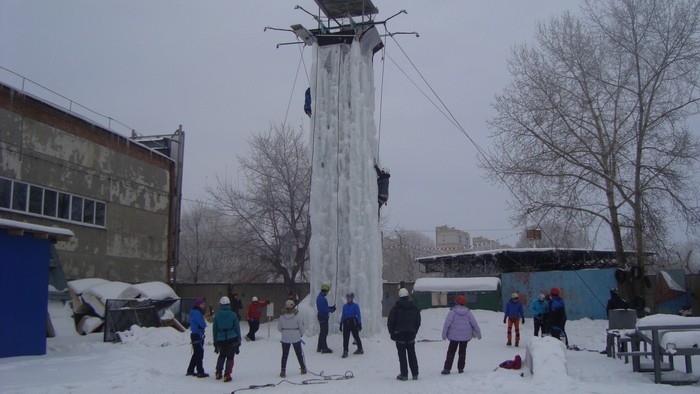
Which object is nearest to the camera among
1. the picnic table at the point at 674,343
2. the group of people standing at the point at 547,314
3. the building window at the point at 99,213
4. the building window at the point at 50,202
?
the picnic table at the point at 674,343

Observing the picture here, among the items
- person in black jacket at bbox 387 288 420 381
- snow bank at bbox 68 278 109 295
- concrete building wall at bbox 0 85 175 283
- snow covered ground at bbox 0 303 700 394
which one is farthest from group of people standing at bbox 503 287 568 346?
concrete building wall at bbox 0 85 175 283

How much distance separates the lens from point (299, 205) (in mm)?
34750

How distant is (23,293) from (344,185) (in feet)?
32.1

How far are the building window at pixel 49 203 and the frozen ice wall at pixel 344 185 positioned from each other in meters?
11.2

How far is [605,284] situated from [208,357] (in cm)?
1754

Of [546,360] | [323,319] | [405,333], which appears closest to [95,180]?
[323,319]

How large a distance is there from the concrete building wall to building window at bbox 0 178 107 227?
0.18 metres

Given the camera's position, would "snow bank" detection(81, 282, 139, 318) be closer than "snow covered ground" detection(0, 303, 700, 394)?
No

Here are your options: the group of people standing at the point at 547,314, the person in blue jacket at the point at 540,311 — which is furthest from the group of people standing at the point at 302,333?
the person in blue jacket at the point at 540,311

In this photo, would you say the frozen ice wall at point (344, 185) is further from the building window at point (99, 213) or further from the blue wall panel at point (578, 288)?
the building window at point (99, 213)

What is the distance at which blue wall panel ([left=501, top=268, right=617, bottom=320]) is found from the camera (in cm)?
2662

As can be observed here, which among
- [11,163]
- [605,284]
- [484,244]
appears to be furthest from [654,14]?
[484,244]

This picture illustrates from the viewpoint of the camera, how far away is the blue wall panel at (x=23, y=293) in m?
15.0

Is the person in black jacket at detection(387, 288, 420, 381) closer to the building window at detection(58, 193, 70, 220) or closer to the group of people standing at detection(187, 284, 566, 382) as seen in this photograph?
the group of people standing at detection(187, 284, 566, 382)
